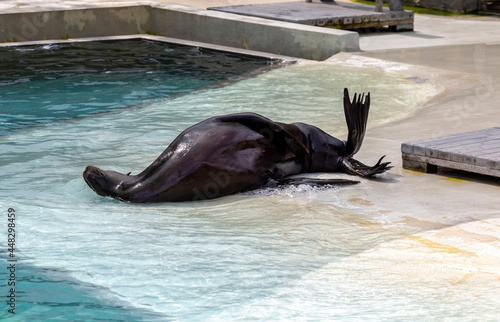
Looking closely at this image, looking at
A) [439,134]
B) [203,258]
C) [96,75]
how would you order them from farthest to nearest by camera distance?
[96,75], [439,134], [203,258]

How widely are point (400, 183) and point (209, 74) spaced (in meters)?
6.32

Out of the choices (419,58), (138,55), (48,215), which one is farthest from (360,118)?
(138,55)

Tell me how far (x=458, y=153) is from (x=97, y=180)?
9.26 feet

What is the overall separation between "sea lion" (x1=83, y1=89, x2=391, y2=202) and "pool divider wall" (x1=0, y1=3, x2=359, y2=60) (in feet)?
21.7

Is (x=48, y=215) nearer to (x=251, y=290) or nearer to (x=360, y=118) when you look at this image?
(x=251, y=290)

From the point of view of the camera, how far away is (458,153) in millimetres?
6559

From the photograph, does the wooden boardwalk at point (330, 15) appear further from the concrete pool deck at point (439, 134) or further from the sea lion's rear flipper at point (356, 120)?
the sea lion's rear flipper at point (356, 120)

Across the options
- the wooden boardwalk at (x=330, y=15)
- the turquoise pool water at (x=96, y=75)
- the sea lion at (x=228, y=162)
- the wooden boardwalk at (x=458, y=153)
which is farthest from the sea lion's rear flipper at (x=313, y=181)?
the wooden boardwalk at (x=330, y=15)

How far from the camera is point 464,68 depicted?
1162 centimetres

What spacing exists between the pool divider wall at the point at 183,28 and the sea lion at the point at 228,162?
6603 mm

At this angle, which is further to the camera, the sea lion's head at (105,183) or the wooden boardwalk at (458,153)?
the wooden boardwalk at (458,153)

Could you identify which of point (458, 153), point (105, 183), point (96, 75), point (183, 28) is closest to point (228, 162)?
point (105, 183)

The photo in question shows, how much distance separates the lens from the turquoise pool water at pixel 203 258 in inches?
169

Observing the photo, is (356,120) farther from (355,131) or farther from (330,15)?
(330,15)
